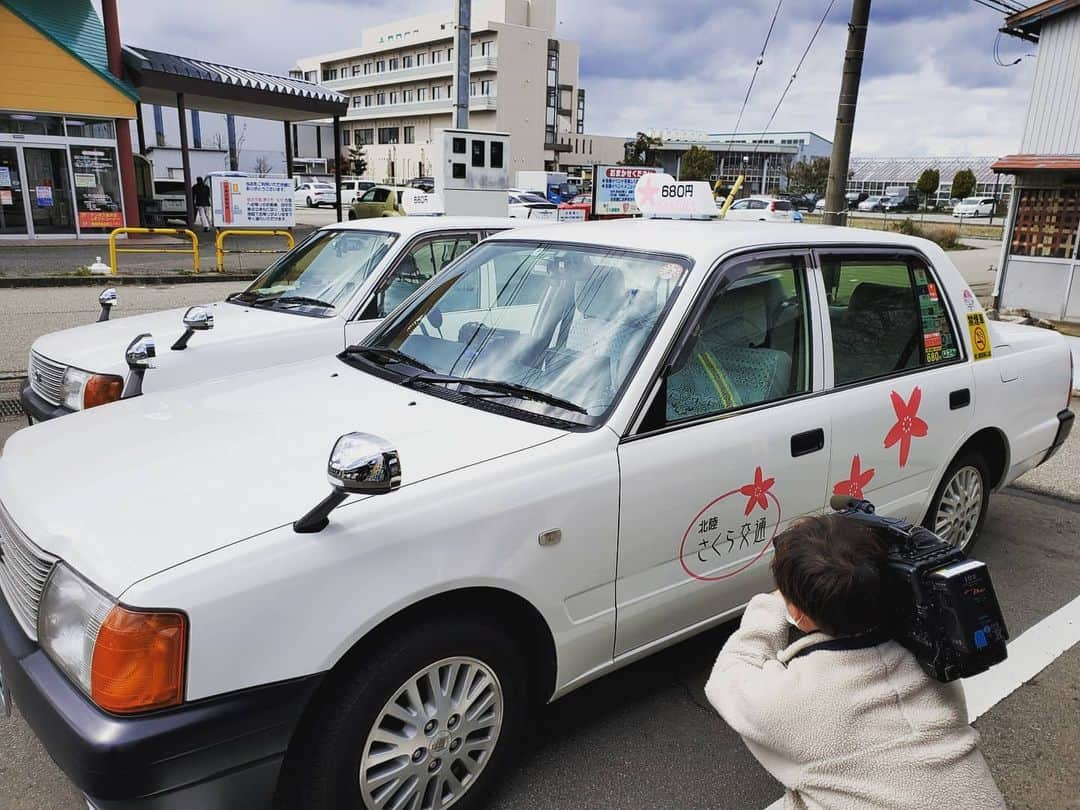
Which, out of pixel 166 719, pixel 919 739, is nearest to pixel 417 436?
pixel 166 719

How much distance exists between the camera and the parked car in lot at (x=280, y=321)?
447 centimetres

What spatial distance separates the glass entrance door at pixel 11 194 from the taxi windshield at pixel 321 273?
706 inches

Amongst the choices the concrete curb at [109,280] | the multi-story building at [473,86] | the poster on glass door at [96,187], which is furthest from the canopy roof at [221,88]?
the multi-story building at [473,86]

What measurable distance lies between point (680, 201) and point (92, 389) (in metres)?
3.22

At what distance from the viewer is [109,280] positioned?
14.4 m

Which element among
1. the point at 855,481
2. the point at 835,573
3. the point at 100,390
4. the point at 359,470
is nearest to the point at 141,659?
the point at 359,470

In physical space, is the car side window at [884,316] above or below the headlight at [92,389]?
above

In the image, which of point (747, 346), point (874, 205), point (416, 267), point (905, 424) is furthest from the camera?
point (874, 205)

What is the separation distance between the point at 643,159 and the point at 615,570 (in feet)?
282

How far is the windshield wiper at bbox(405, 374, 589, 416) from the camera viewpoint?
2666mm

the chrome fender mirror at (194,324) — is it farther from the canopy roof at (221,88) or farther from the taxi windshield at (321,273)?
the canopy roof at (221,88)

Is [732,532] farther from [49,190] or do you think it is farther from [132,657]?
[49,190]

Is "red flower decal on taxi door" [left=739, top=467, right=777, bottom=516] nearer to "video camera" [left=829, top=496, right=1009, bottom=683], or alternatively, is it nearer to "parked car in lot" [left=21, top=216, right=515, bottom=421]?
"video camera" [left=829, top=496, right=1009, bottom=683]

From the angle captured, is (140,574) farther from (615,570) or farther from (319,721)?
(615,570)
